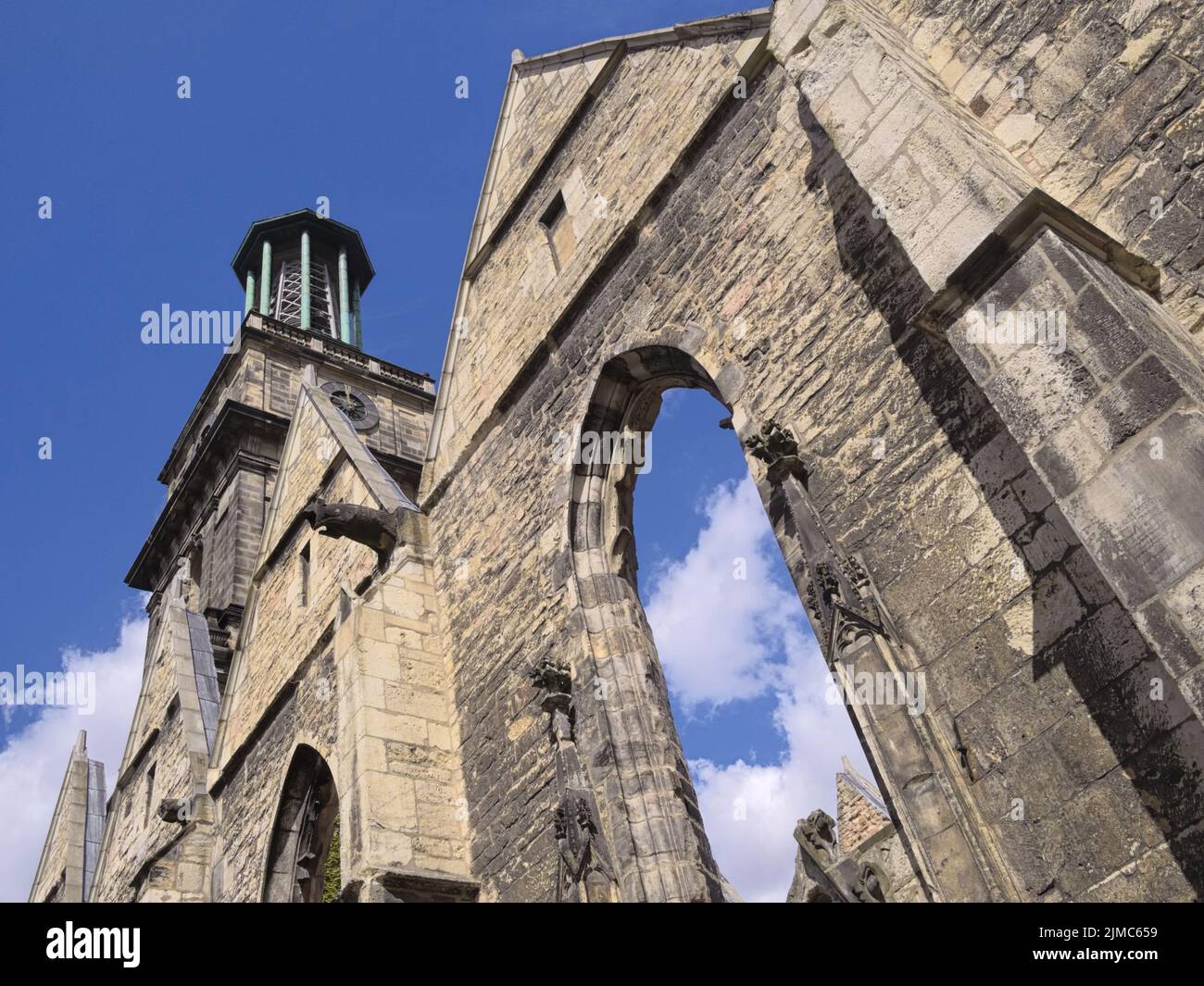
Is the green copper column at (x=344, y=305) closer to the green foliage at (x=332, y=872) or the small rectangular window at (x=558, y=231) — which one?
the small rectangular window at (x=558, y=231)

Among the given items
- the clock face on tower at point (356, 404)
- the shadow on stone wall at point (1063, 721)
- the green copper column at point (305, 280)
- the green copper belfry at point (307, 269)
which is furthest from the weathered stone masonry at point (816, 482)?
the green copper belfry at point (307, 269)

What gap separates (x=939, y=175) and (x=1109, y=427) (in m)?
1.41

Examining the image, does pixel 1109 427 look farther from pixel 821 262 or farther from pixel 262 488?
pixel 262 488

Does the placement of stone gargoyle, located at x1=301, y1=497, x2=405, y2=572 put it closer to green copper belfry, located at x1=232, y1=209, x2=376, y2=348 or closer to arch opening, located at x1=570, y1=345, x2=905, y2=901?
arch opening, located at x1=570, y1=345, x2=905, y2=901

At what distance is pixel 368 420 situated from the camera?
24.5 m

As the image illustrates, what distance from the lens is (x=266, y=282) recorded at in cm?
3256

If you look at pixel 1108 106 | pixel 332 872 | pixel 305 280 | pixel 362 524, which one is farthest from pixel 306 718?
pixel 305 280

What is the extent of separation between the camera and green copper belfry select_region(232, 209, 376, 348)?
104 ft

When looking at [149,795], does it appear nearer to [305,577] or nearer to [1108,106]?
[305,577]

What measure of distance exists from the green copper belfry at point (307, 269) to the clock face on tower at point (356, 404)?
22.1ft

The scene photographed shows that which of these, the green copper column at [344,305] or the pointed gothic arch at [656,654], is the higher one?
the green copper column at [344,305]

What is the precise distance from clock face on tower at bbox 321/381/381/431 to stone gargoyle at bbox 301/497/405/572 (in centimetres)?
1545

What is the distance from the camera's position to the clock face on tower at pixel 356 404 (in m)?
24.3

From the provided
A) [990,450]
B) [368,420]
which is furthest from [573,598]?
[368,420]
